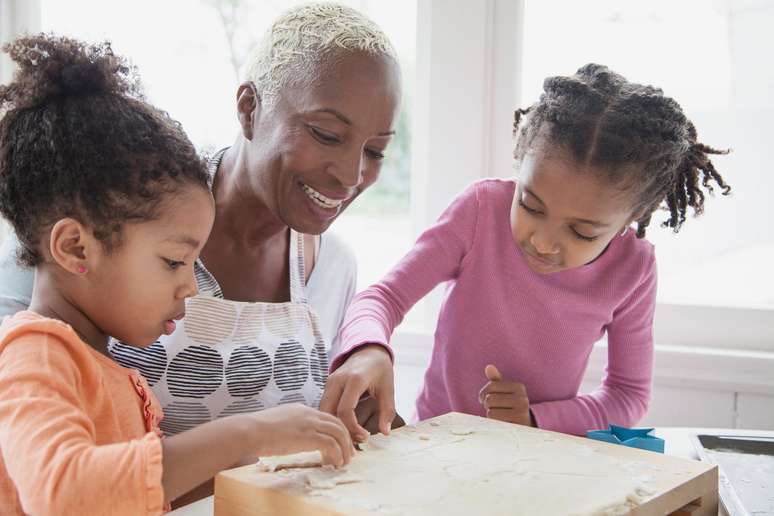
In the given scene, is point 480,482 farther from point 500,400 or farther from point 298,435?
point 500,400

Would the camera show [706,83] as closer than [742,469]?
No

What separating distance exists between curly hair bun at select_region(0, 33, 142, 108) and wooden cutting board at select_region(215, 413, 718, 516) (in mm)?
429

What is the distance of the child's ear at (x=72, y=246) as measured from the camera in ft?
2.74

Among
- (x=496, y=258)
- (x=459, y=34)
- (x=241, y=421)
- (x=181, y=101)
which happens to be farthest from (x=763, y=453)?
(x=181, y=101)

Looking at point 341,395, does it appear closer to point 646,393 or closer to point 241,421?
point 241,421

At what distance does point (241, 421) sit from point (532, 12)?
132 centimetres

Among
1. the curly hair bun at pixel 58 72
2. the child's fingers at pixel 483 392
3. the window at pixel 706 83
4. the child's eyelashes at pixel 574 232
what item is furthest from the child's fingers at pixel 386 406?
the window at pixel 706 83

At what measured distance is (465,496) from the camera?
0.74 meters

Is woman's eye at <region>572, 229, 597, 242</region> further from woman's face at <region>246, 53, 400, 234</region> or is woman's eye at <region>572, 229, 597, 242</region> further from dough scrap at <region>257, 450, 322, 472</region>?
dough scrap at <region>257, 450, 322, 472</region>

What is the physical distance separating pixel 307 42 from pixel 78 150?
1.40 feet

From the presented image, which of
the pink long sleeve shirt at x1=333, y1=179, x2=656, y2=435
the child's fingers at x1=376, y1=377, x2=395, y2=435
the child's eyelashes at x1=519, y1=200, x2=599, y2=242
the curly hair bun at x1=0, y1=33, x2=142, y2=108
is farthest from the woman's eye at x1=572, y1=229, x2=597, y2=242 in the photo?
the curly hair bun at x1=0, y1=33, x2=142, y2=108

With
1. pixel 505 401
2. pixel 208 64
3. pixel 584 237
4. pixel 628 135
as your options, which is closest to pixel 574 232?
pixel 584 237

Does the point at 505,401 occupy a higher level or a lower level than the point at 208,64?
lower

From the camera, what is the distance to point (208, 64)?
2.10 metres
